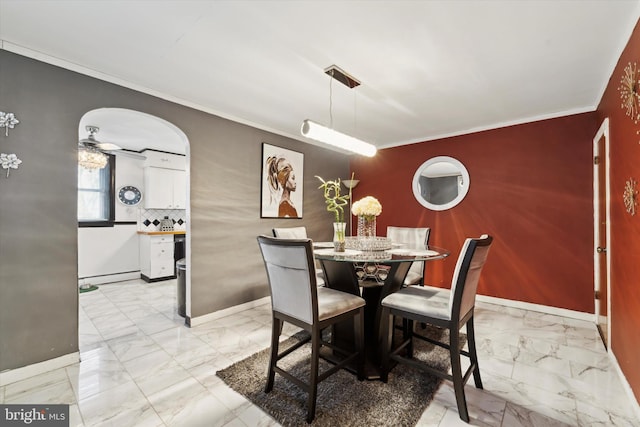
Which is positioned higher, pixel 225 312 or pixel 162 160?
pixel 162 160

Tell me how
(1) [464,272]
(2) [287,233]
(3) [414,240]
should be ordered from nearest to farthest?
(1) [464,272], (2) [287,233], (3) [414,240]

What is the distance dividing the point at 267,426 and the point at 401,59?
268 centimetres

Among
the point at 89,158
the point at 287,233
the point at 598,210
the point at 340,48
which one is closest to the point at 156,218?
the point at 89,158

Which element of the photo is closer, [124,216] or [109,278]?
[109,278]

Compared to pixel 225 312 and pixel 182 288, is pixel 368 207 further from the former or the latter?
pixel 182 288

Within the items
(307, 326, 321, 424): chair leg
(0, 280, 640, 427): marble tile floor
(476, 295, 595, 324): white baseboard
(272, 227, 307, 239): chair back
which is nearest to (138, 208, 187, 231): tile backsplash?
(0, 280, 640, 427): marble tile floor

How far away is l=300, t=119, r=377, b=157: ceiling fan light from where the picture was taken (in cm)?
216

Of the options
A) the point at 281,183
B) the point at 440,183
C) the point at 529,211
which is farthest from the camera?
the point at 440,183

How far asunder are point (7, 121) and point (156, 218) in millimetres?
3688

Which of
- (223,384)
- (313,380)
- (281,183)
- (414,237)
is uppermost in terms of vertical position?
(281,183)

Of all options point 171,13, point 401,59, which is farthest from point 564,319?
point 171,13

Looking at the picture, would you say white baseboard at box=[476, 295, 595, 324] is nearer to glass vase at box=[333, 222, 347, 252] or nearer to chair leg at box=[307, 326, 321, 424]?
glass vase at box=[333, 222, 347, 252]

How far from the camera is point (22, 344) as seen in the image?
205 cm

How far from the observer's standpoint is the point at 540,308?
3.42 m
